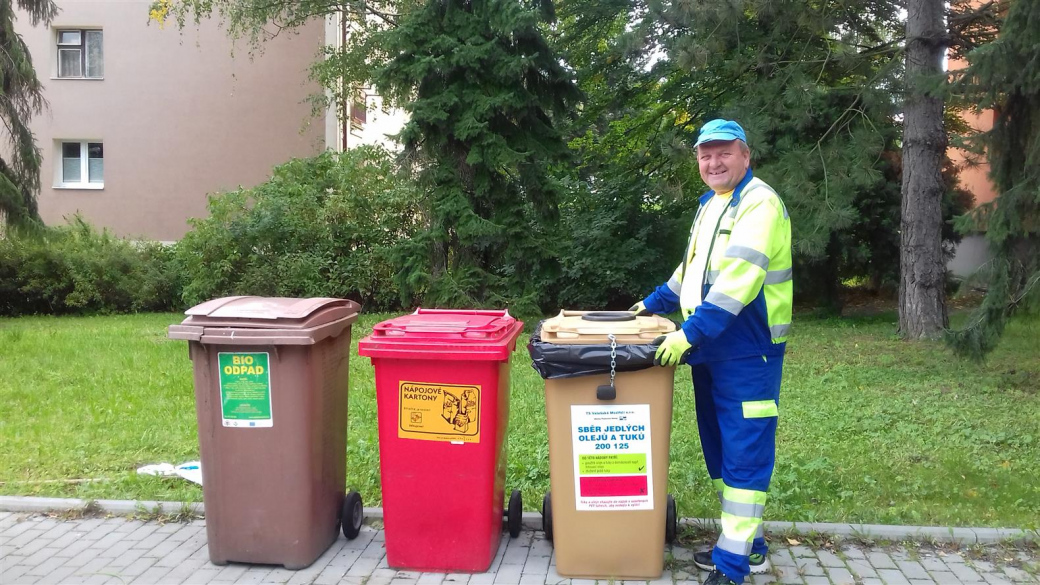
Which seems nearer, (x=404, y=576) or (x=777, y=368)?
(x=777, y=368)

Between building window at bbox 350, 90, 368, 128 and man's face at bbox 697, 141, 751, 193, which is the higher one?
building window at bbox 350, 90, 368, 128

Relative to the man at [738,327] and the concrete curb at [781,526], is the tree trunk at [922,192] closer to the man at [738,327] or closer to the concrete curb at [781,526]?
the concrete curb at [781,526]

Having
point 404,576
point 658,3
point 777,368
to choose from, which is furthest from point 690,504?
point 658,3

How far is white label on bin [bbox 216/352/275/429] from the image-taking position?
141 inches

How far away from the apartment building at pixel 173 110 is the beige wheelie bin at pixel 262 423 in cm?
1573

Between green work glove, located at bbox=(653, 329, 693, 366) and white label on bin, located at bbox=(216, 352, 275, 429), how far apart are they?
1.70 meters

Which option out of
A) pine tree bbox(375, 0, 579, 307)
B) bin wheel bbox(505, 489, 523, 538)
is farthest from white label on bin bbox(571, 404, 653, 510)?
pine tree bbox(375, 0, 579, 307)

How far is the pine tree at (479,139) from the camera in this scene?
1052cm

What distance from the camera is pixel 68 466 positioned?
5.12 metres

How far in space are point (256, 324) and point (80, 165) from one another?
18.6 metres

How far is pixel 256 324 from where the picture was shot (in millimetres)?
3584

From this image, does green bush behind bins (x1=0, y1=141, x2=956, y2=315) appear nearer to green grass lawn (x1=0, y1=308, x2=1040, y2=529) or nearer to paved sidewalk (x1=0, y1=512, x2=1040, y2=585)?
green grass lawn (x1=0, y1=308, x2=1040, y2=529)

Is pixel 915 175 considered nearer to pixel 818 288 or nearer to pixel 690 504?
pixel 818 288

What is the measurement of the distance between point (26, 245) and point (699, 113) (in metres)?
12.4
